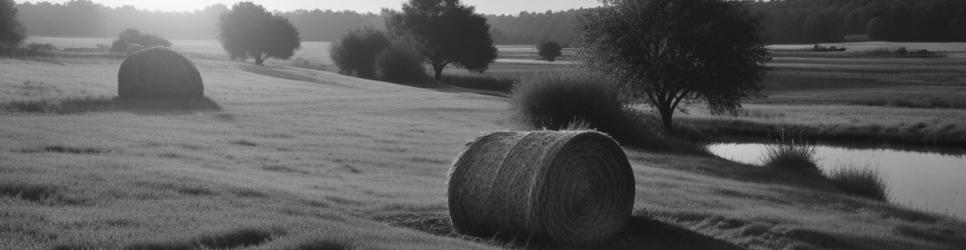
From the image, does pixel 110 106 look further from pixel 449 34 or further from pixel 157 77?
pixel 449 34

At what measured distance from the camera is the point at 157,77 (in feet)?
88.8

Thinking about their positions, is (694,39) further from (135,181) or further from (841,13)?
(841,13)

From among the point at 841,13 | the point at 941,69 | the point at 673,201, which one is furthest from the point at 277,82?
the point at 841,13

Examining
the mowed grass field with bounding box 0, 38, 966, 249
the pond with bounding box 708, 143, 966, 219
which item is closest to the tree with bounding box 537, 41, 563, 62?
the pond with bounding box 708, 143, 966, 219

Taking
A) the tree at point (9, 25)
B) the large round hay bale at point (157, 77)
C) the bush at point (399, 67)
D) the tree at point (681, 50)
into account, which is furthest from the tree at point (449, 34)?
the large round hay bale at point (157, 77)

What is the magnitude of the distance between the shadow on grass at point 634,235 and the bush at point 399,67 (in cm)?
5524

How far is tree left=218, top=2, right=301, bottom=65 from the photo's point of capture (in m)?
78.4

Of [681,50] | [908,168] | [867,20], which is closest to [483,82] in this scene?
[681,50]

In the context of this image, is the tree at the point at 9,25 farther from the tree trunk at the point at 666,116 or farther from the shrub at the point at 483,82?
the tree trunk at the point at 666,116

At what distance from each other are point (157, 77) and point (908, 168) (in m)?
24.5

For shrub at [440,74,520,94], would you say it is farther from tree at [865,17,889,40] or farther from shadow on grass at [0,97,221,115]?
tree at [865,17,889,40]

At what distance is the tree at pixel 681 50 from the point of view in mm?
31266

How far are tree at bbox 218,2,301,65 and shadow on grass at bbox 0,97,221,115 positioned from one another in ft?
171

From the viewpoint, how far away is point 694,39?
103 ft
